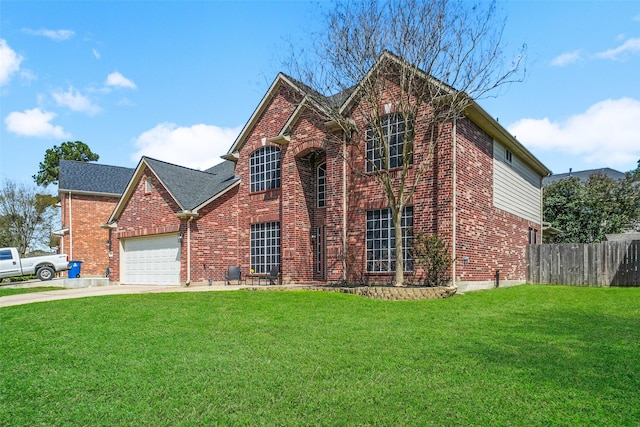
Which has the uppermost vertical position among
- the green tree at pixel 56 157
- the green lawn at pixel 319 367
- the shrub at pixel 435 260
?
the green tree at pixel 56 157

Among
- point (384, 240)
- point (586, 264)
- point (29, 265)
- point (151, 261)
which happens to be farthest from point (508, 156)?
point (29, 265)

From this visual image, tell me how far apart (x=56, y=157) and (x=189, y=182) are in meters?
40.4

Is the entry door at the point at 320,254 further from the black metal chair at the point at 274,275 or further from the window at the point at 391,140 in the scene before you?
the window at the point at 391,140

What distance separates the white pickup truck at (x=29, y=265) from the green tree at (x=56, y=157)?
3293cm

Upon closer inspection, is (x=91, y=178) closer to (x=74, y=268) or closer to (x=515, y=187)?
(x=74, y=268)

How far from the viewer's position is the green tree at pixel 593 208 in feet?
94.6

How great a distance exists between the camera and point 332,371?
4.93m

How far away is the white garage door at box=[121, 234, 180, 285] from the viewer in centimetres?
1867

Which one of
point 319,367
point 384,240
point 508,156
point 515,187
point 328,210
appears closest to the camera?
point 319,367

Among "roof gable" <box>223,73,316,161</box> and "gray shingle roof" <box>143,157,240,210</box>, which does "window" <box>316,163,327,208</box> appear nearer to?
"roof gable" <box>223,73,316,161</box>

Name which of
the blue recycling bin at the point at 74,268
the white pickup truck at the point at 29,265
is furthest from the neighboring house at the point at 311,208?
the white pickup truck at the point at 29,265

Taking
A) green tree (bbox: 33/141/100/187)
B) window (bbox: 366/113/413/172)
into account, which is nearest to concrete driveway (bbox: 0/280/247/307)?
window (bbox: 366/113/413/172)

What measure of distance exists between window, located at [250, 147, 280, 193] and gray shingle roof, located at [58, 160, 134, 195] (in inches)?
593

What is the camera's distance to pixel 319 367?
16.7 ft
